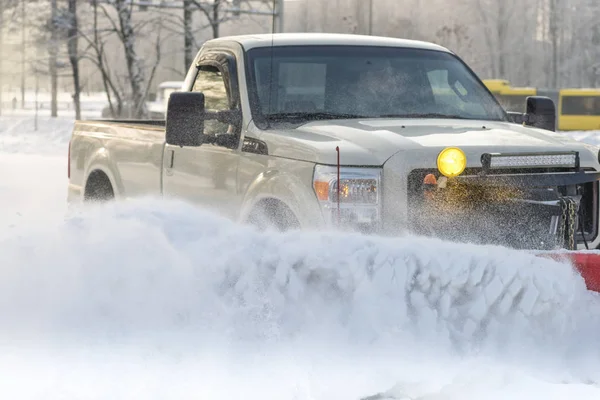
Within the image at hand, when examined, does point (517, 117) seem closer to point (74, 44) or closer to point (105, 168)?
point (105, 168)

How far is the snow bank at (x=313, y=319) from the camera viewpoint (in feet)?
14.5

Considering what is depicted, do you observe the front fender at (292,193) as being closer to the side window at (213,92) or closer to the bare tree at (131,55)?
the side window at (213,92)

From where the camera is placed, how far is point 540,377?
4492 mm

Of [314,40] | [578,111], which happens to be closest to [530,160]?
[314,40]

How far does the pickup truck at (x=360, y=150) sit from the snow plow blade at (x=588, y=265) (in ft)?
1.30

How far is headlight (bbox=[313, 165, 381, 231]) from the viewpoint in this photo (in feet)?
15.8

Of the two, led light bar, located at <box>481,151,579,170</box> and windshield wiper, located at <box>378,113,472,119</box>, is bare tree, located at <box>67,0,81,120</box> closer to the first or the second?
windshield wiper, located at <box>378,113,472,119</box>

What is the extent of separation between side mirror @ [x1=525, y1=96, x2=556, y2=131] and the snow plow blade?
1898 mm

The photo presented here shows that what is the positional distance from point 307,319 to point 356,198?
61 cm

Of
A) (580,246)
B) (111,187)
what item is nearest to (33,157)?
(111,187)

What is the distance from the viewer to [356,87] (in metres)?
5.93

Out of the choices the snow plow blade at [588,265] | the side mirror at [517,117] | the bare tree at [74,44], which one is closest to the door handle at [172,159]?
the side mirror at [517,117]

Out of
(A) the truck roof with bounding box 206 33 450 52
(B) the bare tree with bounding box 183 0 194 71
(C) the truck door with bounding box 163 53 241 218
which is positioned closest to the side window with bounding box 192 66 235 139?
(C) the truck door with bounding box 163 53 241 218

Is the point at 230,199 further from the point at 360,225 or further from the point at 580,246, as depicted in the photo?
the point at 580,246
